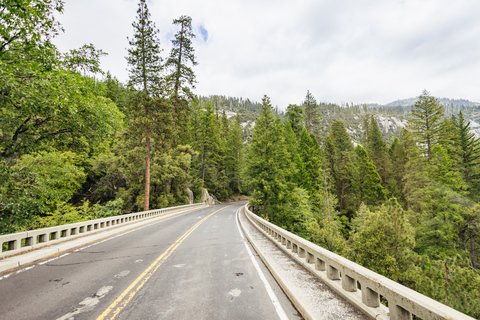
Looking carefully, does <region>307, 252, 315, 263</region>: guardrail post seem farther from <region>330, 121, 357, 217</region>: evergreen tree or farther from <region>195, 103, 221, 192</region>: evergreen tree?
<region>195, 103, 221, 192</region>: evergreen tree

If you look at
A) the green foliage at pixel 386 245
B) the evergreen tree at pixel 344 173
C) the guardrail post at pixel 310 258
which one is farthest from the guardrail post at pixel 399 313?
the evergreen tree at pixel 344 173

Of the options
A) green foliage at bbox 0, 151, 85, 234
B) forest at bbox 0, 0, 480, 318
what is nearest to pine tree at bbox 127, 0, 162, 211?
forest at bbox 0, 0, 480, 318

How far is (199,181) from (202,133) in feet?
31.7

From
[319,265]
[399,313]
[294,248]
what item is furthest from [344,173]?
[399,313]

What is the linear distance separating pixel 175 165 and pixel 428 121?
3298cm

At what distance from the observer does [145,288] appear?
A: 15.2 feet

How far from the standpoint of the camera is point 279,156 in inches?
955

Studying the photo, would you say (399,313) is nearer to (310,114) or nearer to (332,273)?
(332,273)

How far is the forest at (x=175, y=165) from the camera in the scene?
7.06 metres

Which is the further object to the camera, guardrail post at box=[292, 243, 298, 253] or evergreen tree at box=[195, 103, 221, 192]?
evergreen tree at box=[195, 103, 221, 192]

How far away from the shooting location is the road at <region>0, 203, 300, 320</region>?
144 inches

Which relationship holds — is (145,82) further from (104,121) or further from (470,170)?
(470,170)

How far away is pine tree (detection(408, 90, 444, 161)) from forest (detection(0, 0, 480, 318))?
5.1 inches

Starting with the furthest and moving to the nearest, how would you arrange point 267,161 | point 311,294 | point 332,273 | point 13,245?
1. point 267,161
2. point 13,245
3. point 332,273
4. point 311,294
